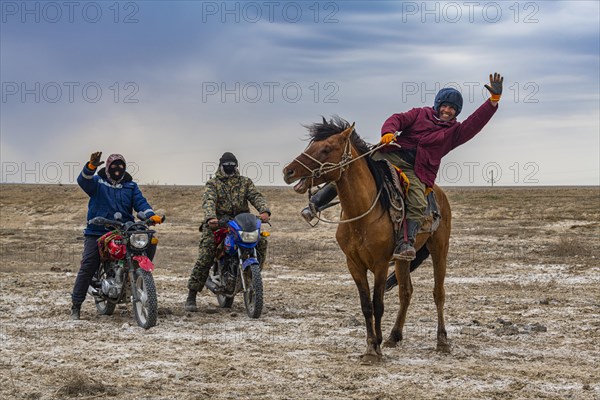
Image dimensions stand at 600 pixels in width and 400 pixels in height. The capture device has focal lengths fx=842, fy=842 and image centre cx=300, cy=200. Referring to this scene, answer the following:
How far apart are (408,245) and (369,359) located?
1205 millimetres

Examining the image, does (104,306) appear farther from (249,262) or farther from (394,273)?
(394,273)

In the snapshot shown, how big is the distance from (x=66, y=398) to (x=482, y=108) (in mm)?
5032

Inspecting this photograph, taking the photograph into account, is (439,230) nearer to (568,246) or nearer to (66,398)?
(66,398)

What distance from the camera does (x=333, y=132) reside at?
28.0 feet

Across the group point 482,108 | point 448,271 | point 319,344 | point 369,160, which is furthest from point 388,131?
point 448,271

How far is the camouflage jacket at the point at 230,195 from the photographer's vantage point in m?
11.4

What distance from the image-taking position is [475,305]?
12.2m

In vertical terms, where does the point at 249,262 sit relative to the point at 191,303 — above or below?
above

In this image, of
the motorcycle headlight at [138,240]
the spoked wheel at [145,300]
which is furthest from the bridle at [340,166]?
the motorcycle headlight at [138,240]

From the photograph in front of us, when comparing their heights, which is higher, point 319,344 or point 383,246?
point 383,246

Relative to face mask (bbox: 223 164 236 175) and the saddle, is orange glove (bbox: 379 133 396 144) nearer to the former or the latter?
the saddle

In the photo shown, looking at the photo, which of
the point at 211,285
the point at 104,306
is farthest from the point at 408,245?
the point at 104,306

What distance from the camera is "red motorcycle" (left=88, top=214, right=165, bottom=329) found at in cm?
1006

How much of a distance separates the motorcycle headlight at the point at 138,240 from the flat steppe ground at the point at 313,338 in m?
0.98
